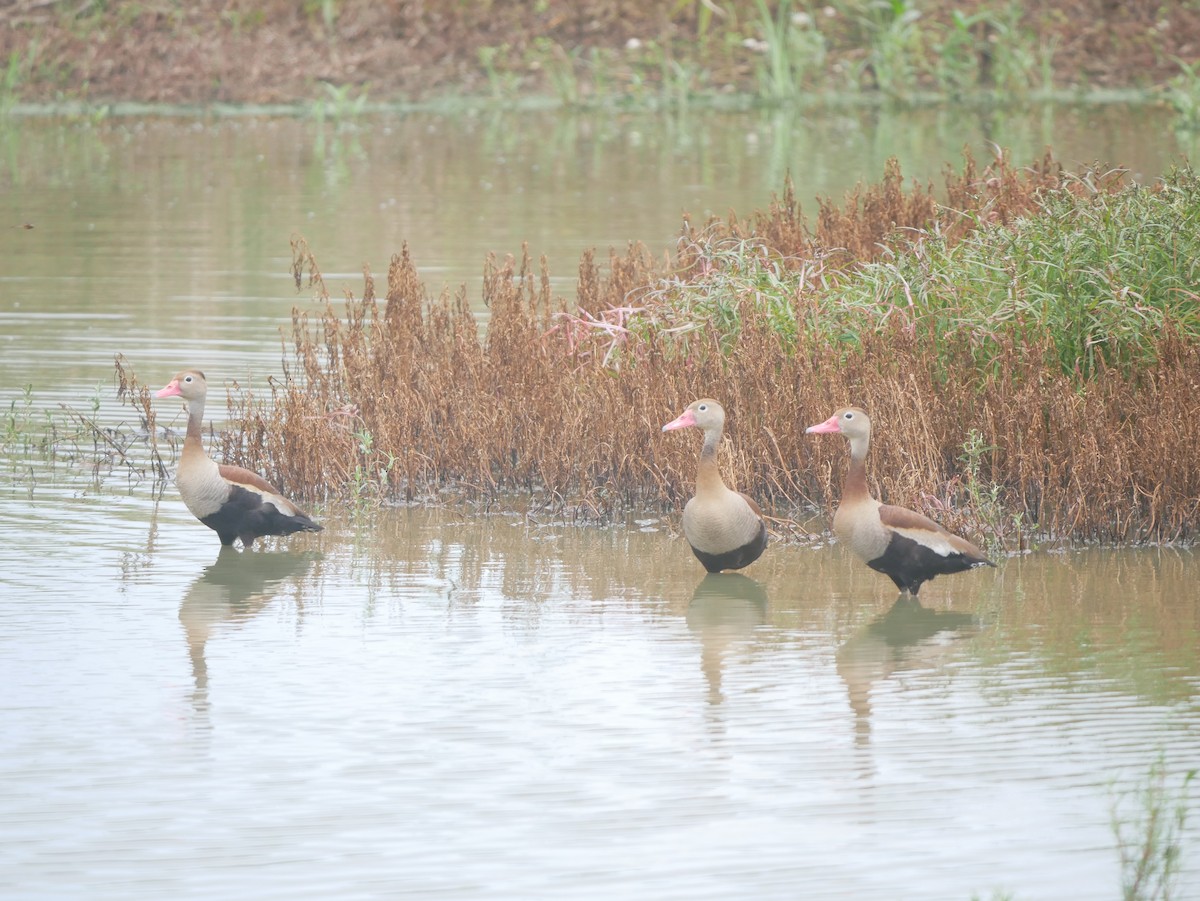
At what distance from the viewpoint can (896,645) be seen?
7164 mm

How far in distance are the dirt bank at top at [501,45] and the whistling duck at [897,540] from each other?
24469 mm

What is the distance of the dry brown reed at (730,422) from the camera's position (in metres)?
8.58

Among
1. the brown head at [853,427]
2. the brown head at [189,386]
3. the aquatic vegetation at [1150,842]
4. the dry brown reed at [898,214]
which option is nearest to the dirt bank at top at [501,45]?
the dry brown reed at [898,214]

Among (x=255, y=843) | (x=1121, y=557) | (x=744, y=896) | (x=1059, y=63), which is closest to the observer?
(x=744, y=896)

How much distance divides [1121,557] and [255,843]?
4511 millimetres

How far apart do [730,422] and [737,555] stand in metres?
1.43

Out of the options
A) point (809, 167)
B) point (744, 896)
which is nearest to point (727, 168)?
point (809, 167)

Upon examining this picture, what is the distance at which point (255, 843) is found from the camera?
5.15 m

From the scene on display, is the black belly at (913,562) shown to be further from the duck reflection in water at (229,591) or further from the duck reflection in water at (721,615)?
the duck reflection in water at (229,591)

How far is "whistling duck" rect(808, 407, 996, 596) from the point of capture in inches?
298

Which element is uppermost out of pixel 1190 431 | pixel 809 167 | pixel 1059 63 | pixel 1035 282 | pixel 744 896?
pixel 1059 63

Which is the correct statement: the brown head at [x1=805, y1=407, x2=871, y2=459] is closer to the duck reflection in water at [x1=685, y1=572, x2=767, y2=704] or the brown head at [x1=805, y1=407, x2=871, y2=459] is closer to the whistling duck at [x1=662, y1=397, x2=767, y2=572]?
the whistling duck at [x1=662, y1=397, x2=767, y2=572]

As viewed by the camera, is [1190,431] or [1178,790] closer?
[1178,790]

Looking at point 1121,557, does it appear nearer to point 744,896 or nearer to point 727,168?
point 744,896
